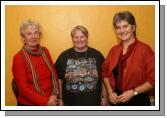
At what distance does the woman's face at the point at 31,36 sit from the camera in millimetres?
2229

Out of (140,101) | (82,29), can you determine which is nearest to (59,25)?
(82,29)

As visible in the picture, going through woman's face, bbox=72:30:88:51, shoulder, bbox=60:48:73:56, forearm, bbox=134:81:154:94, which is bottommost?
forearm, bbox=134:81:154:94

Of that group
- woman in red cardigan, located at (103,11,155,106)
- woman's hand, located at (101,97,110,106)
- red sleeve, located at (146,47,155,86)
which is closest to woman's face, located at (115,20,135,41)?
woman in red cardigan, located at (103,11,155,106)

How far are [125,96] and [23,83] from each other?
0.78 m

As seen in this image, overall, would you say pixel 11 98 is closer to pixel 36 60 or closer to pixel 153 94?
pixel 36 60

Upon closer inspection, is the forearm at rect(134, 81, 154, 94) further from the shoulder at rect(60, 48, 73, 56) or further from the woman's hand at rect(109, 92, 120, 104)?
the shoulder at rect(60, 48, 73, 56)

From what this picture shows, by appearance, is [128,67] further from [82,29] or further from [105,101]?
[82,29]

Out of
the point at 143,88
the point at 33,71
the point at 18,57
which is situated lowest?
the point at 143,88

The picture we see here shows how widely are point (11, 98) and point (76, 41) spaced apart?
67cm

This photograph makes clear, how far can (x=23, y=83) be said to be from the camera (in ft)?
7.27

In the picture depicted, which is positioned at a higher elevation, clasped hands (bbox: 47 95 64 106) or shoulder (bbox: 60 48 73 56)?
shoulder (bbox: 60 48 73 56)

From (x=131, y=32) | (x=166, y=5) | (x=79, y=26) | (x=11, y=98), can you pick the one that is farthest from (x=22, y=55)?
(x=166, y=5)

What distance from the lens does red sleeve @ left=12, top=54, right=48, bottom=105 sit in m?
2.22

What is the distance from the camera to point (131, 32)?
7.31 ft
